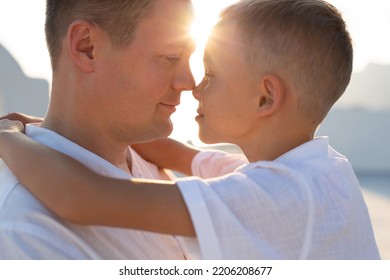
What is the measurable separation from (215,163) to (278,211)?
0.93 m

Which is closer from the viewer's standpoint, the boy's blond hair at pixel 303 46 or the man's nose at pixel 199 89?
the boy's blond hair at pixel 303 46

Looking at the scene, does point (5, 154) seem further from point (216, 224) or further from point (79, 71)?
point (216, 224)

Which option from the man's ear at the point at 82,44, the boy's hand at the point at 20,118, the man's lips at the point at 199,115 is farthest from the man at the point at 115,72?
the boy's hand at the point at 20,118

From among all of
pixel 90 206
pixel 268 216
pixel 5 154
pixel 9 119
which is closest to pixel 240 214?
pixel 268 216

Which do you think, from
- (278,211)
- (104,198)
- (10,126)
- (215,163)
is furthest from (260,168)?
(10,126)

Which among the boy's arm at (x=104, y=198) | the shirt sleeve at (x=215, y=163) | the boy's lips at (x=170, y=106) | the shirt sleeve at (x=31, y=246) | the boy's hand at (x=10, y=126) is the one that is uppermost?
the boy's lips at (x=170, y=106)

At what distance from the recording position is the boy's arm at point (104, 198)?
1.69 m

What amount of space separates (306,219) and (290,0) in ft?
2.68

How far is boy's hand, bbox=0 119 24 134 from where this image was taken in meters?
2.19

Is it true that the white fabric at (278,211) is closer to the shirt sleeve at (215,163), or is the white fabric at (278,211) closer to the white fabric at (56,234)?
the white fabric at (56,234)

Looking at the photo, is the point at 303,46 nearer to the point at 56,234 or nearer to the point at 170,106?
the point at 170,106

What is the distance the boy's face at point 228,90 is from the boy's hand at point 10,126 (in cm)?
68

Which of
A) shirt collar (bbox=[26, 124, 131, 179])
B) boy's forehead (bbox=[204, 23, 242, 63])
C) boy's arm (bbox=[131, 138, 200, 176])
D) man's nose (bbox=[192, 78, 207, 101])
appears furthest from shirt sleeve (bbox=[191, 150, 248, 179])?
shirt collar (bbox=[26, 124, 131, 179])

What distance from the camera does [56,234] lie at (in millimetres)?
1745
